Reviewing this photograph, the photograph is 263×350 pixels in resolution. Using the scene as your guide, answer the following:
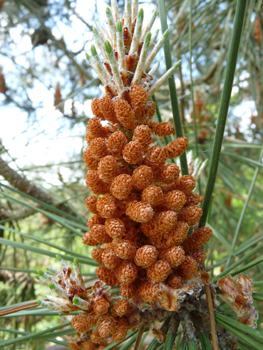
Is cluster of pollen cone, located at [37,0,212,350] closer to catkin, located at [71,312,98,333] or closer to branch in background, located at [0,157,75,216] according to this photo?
catkin, located at [71,312,98,333]

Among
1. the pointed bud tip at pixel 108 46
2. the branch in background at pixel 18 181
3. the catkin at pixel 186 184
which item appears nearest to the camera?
the pointed bud tip at pixel 108 46

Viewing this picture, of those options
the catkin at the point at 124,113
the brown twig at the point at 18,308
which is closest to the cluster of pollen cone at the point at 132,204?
the catkin at the point at 124,113

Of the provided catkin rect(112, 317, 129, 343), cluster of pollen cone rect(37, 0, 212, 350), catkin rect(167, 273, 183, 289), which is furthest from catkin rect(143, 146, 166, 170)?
catkin rect(112, 317, 129, 343)

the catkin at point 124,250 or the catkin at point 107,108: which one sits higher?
the catkin at point 107,108

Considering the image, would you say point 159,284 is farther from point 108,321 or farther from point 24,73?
point 24,73

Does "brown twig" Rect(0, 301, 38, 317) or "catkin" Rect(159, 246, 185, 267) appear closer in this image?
"catkin" Rect(159, 246, 185, 267)

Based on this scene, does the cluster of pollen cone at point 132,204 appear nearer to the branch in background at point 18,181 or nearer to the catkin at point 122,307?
Answer: the catkin at point 122,307

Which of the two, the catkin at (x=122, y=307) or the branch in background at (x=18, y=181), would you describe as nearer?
the catkin at (x=122, y=307)

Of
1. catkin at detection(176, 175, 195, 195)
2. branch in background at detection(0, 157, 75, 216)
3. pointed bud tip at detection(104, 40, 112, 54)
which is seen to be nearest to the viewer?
pointed bud tip at detection(104, 40, 112, 54)

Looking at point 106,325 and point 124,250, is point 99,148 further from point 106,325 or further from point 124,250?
point 106,325
